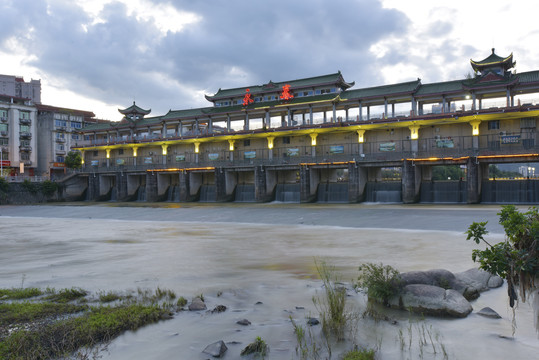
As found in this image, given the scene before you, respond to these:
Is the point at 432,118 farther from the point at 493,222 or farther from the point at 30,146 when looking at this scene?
the point at 30,146

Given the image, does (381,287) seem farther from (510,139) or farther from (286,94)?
(286,94)

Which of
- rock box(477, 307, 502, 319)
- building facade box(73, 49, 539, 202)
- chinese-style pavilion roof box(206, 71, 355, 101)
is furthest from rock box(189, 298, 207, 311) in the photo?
chinese-style pavilion roof box(206, 71, 355, 101)

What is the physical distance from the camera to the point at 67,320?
7441 mm

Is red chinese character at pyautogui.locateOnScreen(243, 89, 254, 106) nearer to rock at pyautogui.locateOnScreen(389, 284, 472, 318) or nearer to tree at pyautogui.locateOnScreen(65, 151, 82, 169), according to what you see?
tree at pyautogui.locateOnScreen(65, 151, 82, 169)

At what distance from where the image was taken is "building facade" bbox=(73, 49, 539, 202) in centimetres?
4234

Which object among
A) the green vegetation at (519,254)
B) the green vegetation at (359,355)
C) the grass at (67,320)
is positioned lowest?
the green vegetation at (359,355)

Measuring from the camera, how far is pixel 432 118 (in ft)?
146

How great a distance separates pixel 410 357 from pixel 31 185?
72.3 metres

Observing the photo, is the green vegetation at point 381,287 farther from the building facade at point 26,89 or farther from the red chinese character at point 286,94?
the building facade at point 26,89

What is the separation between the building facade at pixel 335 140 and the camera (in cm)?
4234

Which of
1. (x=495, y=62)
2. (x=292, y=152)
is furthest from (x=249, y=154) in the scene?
(x=495, y=62)

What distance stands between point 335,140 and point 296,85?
37.8 feet

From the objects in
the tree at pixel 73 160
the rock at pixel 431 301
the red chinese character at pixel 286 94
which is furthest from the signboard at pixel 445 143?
the tree at pixel 73 160

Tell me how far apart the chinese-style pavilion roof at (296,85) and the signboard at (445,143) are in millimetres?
17233
